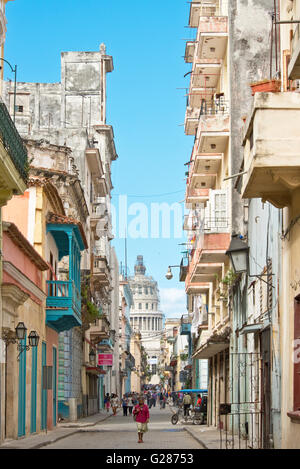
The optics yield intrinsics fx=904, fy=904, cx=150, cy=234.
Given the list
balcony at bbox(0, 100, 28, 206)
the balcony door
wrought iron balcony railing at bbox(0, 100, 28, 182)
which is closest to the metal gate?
the balcony door

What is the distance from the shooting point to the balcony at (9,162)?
1478 cm

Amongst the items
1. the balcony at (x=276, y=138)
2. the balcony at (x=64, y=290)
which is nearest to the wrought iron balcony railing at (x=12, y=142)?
the balcony at (x=276, y=138)

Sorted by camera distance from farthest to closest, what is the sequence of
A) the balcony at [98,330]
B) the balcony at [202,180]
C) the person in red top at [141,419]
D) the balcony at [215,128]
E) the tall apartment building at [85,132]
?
the balcony at [98,330] → the tall apartment building at [85,132] → the balcony at [202,180] → the balcony at [215,128] → the person in red top at [141,419]

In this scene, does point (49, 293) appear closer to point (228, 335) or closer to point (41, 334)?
point (41, 334)

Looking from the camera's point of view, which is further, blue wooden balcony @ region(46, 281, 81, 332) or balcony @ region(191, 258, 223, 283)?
balcony @ region(191, 258, 223, 283)

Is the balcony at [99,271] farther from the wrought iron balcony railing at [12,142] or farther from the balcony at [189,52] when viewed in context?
the wrought iron balcony railing at [12,142]

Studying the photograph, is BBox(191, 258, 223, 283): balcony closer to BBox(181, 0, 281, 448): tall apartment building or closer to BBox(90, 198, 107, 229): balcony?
BBox(181, 0, 281, 448): tall apartment building

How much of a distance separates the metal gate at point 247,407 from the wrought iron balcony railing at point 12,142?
5.67 m

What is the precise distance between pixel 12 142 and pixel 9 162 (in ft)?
6.20

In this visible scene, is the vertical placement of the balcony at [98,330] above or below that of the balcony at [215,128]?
below

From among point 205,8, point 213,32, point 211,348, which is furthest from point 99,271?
point 213,32

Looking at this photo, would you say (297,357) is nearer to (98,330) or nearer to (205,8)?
(205,8)

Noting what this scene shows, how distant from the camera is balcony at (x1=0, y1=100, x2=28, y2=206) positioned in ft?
48.5

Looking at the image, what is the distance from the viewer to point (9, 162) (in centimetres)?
1496
